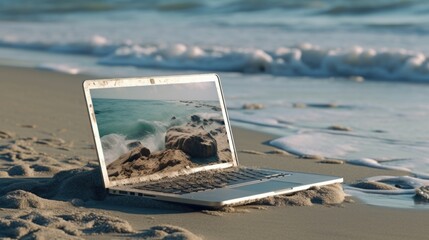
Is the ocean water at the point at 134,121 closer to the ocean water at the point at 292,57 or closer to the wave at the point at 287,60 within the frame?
the ocean water at the point at 292,57

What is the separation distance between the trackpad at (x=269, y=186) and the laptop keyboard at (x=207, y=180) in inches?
3.5

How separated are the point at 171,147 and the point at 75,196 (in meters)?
0.49

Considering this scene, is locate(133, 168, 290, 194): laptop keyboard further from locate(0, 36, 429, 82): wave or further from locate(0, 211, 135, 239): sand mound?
locate(0, 36, 429, 82): wave

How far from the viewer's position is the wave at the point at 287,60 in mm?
11664

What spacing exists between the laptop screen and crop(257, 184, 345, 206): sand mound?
0.46 m

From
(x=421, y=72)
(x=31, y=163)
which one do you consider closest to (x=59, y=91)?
(x=31, y=163)

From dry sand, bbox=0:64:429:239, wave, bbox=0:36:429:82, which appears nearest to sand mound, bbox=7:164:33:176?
dry sand, bbox=0:64:429:239

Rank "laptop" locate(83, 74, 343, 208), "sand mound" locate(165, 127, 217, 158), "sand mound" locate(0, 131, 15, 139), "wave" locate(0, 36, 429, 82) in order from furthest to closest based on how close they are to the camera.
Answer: "wave" locate(0, 36, 429, 82) < "sand mound" locate(0, 131, 15, 139) < "sand mound" locate(165, 127, 217, 158) < "laptop" locate(83, 74, 343, 208)

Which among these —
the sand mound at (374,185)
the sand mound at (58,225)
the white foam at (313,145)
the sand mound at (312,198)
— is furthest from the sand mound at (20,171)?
the white foam at (313,145)

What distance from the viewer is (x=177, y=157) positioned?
4.54 meters

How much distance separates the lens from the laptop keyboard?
4.26m

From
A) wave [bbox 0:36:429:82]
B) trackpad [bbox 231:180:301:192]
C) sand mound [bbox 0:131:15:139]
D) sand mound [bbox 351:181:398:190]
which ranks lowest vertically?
sand mound [bbox 351:181:398:190]

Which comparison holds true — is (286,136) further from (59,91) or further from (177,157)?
(59,91)

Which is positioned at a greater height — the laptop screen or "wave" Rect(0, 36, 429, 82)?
"wave" Rect(0, 36, 429, 82)
